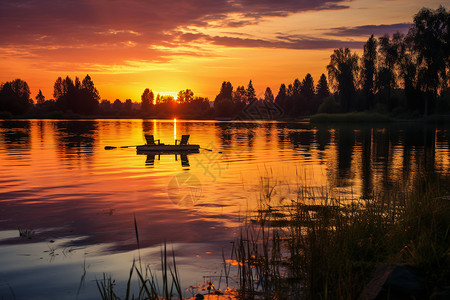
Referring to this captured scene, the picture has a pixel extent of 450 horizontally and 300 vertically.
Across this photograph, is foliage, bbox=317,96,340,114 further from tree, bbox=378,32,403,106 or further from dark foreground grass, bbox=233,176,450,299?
dark foreground grass, bbox=233,176,450,299

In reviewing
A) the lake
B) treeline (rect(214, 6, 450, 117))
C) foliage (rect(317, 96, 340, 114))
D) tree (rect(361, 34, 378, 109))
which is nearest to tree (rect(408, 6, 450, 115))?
treeline (rect(214, 6, 450, 117))

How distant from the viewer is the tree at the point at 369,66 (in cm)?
11069

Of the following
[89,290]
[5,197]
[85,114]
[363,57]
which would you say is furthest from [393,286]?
[85,114]

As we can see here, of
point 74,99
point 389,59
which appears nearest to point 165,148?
point 389,59

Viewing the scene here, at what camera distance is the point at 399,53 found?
101 metres

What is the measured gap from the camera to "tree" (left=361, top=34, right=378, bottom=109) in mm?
110688

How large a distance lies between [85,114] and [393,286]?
20476cm

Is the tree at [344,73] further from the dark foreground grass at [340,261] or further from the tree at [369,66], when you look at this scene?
the dark foreground grass at [340,261]

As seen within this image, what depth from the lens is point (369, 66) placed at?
4392 inches

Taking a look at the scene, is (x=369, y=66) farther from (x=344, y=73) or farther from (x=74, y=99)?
(x=74, y=99)

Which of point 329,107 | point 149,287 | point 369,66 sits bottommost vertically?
point 149,287

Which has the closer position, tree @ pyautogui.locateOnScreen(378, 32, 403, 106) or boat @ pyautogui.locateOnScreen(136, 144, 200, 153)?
boat @ pyautogui.locateOnScreen(136, 144, 200, 153)

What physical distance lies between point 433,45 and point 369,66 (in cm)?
2578

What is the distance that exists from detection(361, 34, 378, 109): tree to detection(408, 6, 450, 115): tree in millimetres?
22211
